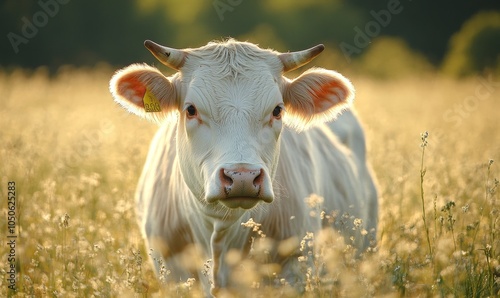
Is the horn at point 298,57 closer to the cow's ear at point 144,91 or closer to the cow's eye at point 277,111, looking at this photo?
the cow's eye at point 277,111

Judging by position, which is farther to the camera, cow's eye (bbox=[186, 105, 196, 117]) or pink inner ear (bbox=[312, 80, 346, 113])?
pink inner ear (bbox=[312, 80, 346, 113])

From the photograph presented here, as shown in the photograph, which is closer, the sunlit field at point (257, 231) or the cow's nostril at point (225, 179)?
the cow's nostril at point (225, 179)

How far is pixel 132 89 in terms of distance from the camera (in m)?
4.66

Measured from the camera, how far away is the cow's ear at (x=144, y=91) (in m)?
4.58

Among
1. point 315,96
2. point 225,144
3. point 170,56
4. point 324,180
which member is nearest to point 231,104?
point 225,144

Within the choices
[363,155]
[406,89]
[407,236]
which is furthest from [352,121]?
[406,89]

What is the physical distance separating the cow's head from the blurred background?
25244 millimetres

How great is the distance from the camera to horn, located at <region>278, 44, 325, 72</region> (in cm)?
448

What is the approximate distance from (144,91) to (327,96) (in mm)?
1199

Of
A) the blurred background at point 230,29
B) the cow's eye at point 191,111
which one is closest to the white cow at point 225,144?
the cow's eye at point 191,111

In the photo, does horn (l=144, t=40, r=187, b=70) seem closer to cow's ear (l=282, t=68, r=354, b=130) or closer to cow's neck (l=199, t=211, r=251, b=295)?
cow's ear (l=282, t=68, r=354, b=130)

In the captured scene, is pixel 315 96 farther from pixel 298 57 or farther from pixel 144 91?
pixel 144 91

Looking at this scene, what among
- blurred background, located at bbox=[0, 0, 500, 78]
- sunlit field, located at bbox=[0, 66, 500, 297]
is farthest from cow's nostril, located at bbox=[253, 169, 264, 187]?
blurred background, located at bbox=[0, 0, 500, 78]

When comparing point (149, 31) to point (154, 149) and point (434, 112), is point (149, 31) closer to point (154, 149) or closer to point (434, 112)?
point (434, 112)
